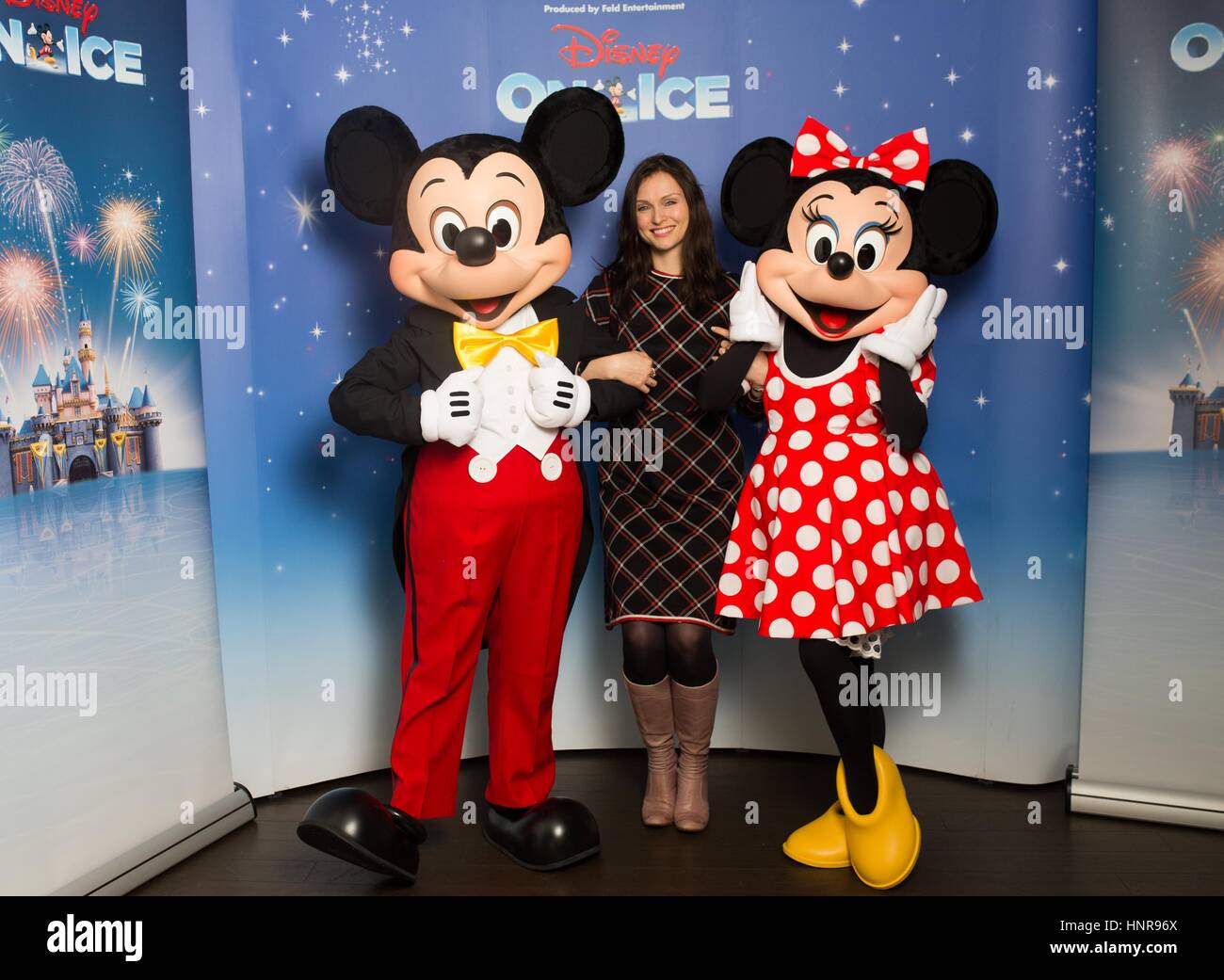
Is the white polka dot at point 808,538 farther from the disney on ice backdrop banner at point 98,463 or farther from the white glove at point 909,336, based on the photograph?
the disney on ice backdrop banner at point 98,463

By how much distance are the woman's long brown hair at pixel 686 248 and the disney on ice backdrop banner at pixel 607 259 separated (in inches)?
15.7

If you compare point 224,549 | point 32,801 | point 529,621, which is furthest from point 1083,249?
point 32,801

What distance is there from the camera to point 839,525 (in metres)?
2.38

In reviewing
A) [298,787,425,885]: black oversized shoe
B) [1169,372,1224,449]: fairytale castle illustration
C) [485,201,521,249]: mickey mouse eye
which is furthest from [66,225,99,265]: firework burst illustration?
[1169,372,1224,449]: fairytale castle illustration

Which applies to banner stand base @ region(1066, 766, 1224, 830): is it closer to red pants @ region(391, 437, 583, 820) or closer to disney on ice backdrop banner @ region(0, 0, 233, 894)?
red pants @ region(391, 437, 583, 820)

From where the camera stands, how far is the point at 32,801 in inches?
85.7

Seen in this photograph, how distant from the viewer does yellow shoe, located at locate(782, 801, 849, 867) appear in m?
2.53

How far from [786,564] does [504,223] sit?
951 millimetres

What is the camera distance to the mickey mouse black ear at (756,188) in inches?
104

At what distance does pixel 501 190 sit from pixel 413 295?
303 millimetres

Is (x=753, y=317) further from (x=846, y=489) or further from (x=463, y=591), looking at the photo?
(x=463, y=591)

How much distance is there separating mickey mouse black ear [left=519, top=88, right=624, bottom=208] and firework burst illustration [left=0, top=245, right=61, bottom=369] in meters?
1.05

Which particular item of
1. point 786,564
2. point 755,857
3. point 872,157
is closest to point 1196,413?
point 872,157

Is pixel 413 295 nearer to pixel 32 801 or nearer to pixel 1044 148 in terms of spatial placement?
pixel 32 801
